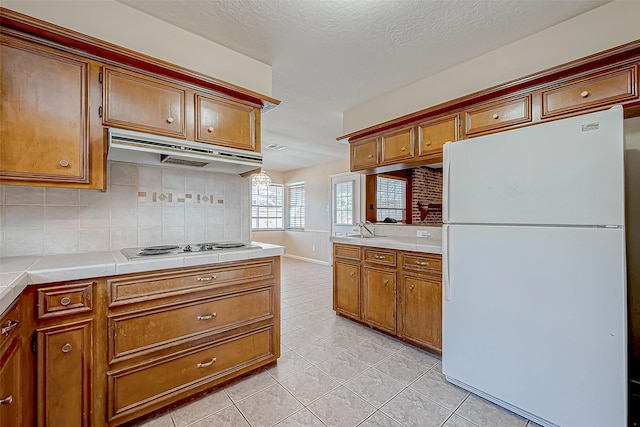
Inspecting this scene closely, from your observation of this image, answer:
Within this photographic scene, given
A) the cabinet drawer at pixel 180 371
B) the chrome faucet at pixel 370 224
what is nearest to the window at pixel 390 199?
the chrome faucet at pixel 370 224

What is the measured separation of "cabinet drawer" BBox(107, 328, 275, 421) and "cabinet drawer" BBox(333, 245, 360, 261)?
1.27 metres

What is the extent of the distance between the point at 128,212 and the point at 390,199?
2.98m

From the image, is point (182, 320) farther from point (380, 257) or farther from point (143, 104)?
point (380, 257)

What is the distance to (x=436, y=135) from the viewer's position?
2.53 meters

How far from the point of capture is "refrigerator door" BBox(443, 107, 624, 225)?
1347 millimetres

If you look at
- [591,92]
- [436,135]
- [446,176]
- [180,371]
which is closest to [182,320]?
[180,371]

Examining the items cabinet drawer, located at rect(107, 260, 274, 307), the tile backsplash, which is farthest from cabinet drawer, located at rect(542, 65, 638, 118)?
the tile backsplash

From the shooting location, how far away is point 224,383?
6.31 ft

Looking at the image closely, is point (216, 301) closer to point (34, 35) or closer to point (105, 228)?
point (105, 228)

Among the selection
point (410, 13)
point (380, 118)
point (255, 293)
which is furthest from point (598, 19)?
point (255, 293)

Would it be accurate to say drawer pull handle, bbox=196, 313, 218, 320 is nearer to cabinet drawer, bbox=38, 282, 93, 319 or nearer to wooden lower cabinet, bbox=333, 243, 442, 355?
cabinet drawer, bbox=38, 282, 93, 319

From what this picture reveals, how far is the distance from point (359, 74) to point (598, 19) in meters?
1.65

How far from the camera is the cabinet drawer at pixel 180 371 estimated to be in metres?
1.50

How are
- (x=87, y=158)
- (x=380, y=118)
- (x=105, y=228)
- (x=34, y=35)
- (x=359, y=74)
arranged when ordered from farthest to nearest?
(x=380, y=118) < (x=359, y=74) < (x=105, y=228) < (x=87, y=158) < (x=34, y=35)
